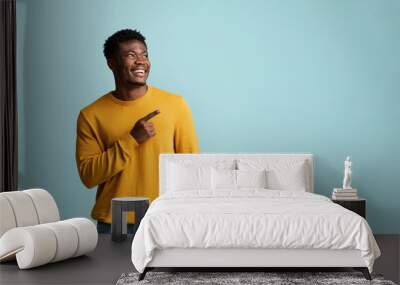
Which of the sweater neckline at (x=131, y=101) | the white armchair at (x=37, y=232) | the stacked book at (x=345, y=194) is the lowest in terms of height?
the white armchair at (x=37, y=232)

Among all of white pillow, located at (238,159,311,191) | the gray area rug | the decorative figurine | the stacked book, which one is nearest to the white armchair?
the gray area rug

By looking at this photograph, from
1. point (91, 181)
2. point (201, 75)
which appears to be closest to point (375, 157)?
point (201, 75)

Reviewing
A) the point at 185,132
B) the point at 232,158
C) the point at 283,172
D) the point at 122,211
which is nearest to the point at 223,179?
the point at 232,158

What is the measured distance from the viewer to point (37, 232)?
512 cm

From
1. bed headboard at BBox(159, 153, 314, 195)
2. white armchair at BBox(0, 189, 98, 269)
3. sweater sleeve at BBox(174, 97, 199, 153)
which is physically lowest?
white armchair at BBox(0, 189, 98, 269)

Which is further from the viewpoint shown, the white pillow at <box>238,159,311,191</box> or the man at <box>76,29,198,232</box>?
the man at <box>76,29,198,232</box>

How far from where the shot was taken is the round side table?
6.50 metres

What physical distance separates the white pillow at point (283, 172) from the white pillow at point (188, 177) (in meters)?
0.43

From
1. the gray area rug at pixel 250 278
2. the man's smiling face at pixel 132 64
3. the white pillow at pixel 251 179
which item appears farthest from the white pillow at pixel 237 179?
the gray area rug at pixel 250 278

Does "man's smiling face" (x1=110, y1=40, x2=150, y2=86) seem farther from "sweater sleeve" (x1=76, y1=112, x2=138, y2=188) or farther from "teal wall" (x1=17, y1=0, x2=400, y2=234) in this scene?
"sweater sleeve" (x1=76, y1=112, x2=138, y2=188)

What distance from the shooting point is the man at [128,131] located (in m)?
7.05

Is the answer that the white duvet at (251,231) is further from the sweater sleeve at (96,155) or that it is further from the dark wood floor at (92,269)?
the sweater sleeve at (96,155)

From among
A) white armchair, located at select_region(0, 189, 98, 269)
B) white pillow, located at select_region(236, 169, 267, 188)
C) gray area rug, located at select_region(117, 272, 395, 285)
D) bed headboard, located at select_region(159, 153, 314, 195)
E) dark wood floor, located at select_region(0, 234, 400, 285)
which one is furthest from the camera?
bed headboard, located at select_region(159, 153, 314, 195)

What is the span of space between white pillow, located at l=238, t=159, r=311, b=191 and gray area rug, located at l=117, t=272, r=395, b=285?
1.67 m
